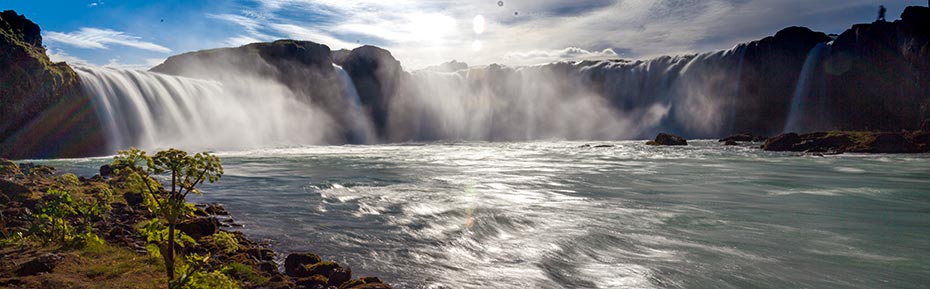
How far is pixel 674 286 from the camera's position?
24.4 ft

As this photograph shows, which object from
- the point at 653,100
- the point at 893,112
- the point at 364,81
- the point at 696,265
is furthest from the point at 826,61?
the point at 696,265

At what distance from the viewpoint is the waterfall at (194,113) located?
3925 centimetres

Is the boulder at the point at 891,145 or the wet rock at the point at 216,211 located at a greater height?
the wet rock at the point at 216,211

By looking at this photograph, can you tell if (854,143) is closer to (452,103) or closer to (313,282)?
(313,282)

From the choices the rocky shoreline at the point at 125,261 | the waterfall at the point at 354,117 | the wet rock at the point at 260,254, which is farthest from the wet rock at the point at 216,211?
the waterfall at the point at 354,117

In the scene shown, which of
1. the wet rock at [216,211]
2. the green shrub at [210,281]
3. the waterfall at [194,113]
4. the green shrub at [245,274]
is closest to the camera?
the green shrub at [210,281]

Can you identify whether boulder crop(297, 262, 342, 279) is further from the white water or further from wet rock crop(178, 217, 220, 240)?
the white water

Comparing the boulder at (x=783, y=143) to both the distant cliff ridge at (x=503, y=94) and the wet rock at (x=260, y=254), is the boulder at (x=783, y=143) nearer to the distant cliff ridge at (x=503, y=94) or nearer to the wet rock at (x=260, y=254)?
the distant cliff ridge at (x=503, y=94)

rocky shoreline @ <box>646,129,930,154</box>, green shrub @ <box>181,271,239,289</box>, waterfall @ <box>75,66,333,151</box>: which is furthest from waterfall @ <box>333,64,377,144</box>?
green shrub @ <box>181,271,239,289</box>

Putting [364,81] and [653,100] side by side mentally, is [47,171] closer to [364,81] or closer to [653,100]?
[364,81]

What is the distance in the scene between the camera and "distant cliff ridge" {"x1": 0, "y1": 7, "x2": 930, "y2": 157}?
139ft

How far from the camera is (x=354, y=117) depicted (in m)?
80.2

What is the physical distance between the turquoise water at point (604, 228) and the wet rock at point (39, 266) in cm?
352

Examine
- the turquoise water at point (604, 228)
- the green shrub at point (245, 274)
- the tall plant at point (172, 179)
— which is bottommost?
the turquoise water at point (604, 228)
